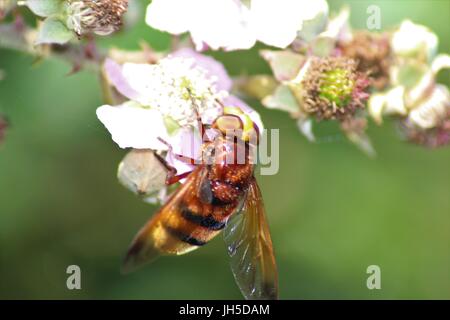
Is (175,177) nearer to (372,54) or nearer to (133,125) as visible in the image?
(133,125)

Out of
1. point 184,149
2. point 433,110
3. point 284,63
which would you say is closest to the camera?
point 184,149

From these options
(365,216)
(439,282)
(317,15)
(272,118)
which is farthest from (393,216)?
(317,15)

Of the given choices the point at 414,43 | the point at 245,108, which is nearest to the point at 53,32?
the point at 245,108

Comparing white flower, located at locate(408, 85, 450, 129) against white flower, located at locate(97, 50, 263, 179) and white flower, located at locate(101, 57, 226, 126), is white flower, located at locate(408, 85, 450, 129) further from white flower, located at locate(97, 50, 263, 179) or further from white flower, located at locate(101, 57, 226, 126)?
white flower, located at locate(101, 57, 226, 126)

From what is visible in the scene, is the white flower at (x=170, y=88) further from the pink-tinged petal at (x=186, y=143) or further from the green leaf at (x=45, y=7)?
the green leaf at (x=45, y=7)
